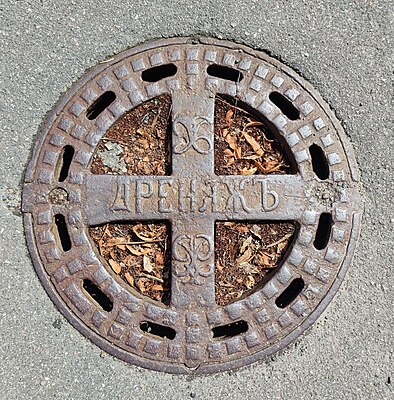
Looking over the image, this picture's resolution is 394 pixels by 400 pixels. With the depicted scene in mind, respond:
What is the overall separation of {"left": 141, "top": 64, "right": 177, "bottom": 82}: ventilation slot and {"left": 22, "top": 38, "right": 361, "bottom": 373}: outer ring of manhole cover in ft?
0.10

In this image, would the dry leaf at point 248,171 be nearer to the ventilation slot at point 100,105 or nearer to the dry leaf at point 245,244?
the dry leaf at point 245,244

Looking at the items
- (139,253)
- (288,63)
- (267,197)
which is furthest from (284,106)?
(139,253)

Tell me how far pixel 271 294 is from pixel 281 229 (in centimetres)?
25

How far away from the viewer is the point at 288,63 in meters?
2.30

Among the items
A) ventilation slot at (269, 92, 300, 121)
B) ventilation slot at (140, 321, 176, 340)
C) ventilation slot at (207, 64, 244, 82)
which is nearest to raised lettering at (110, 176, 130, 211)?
ventilation slot at (140, 321, 176, 340)

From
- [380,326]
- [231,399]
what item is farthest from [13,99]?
[380,326]

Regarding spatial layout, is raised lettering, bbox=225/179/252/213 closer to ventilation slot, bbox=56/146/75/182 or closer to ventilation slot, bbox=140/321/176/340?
ventilation slot, bbox=140/321/176/340

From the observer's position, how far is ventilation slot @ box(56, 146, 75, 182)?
227 centimetres

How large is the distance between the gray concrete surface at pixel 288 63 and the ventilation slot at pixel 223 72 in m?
0.13

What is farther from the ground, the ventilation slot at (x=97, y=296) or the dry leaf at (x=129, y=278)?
the dry leaf at (x=129, y=278)

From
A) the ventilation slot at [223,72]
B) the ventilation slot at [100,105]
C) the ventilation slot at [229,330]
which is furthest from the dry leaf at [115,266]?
the ventilation slot at [223,72]

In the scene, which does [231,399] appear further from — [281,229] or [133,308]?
[281,229]

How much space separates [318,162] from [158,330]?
906mm

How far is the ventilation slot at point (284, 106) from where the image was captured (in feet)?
7.50
